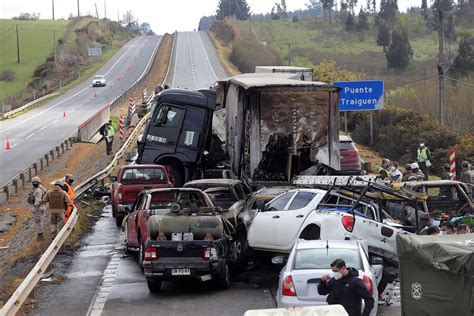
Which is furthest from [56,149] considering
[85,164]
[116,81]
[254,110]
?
[116,81]

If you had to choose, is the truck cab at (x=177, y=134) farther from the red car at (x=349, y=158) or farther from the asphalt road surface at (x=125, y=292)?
the asphalt road surface at (x=125, y=292)

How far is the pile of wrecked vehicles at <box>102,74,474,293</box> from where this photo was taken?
15047 millimetres

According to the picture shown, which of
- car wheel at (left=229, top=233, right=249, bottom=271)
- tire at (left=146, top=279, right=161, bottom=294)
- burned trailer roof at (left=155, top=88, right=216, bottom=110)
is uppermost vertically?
burned trailer roof at (left=155, top=88, right=216, bottom=110)

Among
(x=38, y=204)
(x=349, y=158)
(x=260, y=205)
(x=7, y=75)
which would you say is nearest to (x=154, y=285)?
(x=260, y=205)

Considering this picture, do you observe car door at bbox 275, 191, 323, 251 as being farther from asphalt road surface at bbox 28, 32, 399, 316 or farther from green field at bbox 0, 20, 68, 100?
green field at bbox 0, 20, 68, 100

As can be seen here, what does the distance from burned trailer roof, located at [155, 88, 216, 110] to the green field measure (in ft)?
268

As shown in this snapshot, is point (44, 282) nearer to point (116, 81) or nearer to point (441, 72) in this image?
point (441, 72)

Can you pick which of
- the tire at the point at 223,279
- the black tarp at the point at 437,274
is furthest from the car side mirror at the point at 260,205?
the black tarp at the point at 437,274

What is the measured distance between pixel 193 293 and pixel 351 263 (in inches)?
167

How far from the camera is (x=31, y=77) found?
386 feet

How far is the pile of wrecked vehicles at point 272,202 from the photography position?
15047 mm

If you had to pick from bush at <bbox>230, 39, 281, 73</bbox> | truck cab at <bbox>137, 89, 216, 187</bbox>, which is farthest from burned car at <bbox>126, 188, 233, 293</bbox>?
bush at <bbox>230, 39, 281, 73</bbox>

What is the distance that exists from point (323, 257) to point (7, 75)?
4442 inches

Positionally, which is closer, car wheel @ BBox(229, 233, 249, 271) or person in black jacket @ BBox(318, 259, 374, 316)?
person in black jacket @ BBox(318, 259, 374, 316)
